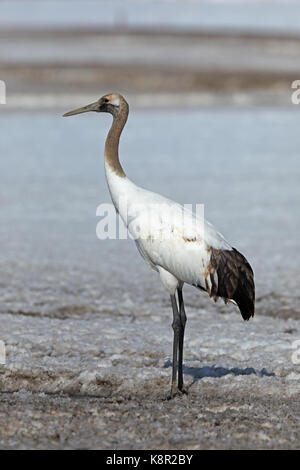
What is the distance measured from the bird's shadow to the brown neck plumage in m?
1.58

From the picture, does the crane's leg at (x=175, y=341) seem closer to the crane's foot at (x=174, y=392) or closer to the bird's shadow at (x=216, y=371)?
the crane's foot at (x=174, y=392)

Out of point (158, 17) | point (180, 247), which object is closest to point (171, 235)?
point (180, 247)

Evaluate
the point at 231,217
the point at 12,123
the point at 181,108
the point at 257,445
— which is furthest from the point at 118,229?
the point at 181,108

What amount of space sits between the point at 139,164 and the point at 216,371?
9.48 m

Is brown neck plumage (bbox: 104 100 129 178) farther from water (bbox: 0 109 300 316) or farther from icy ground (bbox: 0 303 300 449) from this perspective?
water (bbox: 0 109 300 316)

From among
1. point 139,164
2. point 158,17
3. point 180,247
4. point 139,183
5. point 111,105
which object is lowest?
point 180,247

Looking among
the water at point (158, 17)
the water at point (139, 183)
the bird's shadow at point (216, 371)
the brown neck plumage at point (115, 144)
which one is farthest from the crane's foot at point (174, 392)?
the water at point (158, 17)

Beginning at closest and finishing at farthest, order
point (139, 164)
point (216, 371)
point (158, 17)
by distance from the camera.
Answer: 1. point (216, 371)
2. point (139, 164)
3. point (158, 17)

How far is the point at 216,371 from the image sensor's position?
272 inches

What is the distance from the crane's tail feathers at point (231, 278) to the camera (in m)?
6.18

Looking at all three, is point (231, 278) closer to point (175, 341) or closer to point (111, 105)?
point (175, 341)

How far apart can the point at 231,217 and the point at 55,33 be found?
1535 inches
